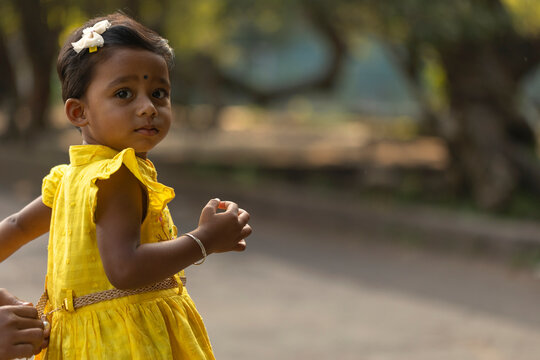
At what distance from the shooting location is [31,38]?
41.2 feet

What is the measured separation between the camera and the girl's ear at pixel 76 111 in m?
1.67

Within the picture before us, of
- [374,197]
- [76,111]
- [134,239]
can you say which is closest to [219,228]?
[134,239]

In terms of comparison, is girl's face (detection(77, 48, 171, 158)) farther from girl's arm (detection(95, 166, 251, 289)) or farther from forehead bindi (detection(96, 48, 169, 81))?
girl's arm (detection(95, 166, 251, 289))

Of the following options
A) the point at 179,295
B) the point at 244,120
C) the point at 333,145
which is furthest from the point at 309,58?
the point at 179,295

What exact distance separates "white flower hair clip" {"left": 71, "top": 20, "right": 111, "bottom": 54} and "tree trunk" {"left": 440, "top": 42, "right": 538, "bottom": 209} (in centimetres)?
719

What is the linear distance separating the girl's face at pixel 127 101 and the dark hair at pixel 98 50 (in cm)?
1

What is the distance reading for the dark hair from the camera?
164 cm

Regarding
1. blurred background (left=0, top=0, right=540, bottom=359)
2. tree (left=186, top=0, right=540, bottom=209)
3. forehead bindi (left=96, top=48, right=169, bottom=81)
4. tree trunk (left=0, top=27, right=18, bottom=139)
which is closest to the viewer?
forehead bindi (left=96, top=48, right=169, bottom=81)

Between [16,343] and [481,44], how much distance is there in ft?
25.7

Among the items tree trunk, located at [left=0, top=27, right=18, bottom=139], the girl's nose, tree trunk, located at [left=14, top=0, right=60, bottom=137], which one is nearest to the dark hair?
the girl's nose

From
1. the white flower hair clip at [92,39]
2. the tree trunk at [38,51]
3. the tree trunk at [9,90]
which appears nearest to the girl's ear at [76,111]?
the white flower hair clip at [92,39]

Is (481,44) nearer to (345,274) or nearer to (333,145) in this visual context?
(345,274)

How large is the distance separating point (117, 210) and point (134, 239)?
7 centimetres

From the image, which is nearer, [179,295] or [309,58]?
[179,295]
